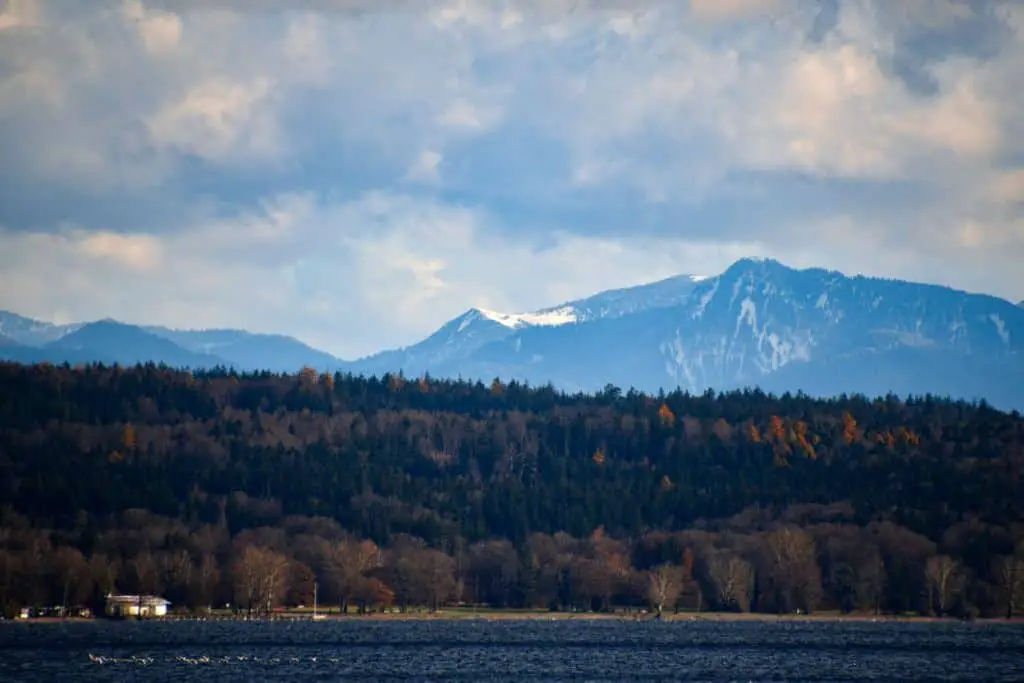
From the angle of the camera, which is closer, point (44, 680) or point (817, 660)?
point (44, 680)

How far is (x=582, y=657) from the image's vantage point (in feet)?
608

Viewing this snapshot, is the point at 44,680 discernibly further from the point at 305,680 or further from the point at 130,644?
the point at 130,644

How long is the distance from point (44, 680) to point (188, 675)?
1340cm

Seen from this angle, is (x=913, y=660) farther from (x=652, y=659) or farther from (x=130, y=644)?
(x=130, y=644)

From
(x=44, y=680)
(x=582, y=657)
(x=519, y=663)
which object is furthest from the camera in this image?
(x=582, y=657)

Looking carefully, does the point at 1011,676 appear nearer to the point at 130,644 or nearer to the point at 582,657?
the point at 582,657

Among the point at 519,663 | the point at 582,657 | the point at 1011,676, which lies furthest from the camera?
the point at 582,657

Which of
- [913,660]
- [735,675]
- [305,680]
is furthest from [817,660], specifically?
[305,680]

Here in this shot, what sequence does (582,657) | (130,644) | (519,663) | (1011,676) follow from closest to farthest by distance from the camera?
(1011,676), (519,663), (582,657), (130,644)

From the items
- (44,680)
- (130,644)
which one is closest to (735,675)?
(44,680)

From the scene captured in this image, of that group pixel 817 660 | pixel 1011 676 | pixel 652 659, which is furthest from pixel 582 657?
pixel 1011 676

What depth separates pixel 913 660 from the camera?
18212cm

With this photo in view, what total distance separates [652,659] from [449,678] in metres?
36.4

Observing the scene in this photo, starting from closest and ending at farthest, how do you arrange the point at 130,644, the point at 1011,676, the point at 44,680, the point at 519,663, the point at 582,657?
the point at 44,680 → the point at 1011,676 → the point at 519,663 → the point at 582,657 → the point at 130,644
